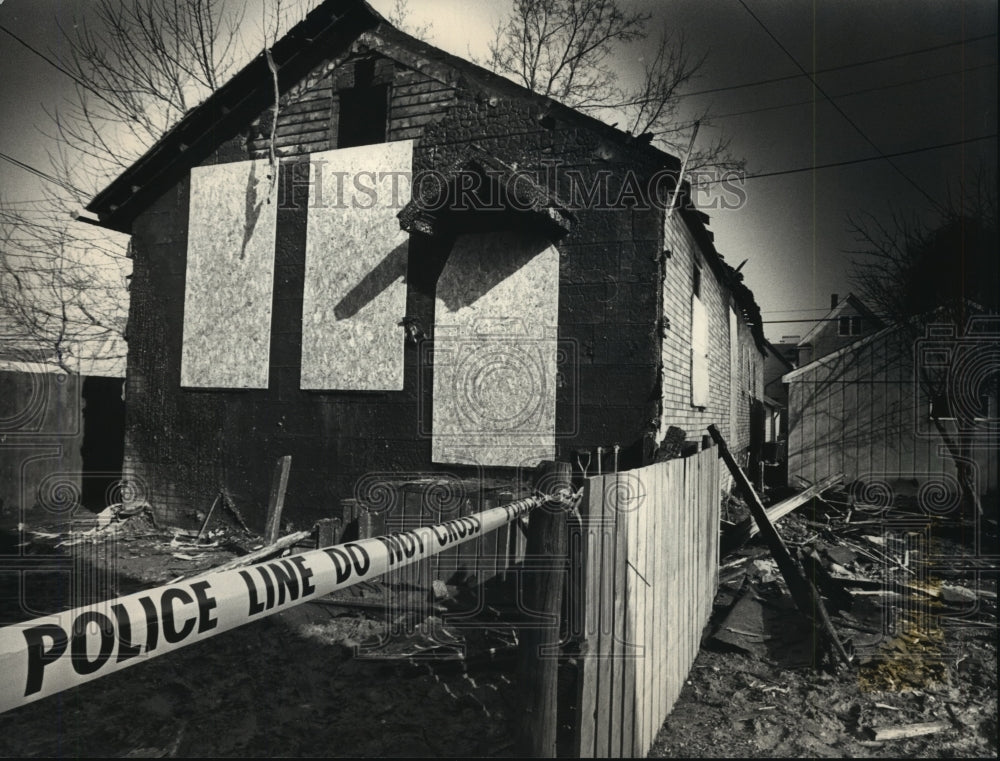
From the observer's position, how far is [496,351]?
8070 mm

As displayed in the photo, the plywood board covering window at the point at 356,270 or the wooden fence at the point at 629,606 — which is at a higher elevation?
the plywood board covering window at the point at 356,270

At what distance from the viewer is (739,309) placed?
664 inches

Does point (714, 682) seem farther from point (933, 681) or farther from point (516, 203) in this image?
point (516, 203)

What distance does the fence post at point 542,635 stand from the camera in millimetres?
2471

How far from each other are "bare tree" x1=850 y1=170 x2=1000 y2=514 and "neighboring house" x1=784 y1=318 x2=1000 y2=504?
0.21 meters

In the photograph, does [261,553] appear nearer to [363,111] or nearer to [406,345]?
[406,345]

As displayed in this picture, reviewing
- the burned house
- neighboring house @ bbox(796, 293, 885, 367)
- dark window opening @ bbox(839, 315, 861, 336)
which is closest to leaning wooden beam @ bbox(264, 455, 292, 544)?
the burned house

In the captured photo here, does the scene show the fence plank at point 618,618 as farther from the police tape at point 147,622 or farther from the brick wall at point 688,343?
the brick wall at point 688,343

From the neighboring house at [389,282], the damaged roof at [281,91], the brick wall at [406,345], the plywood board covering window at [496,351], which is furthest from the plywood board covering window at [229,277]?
the plywood board covering window at [496,351]

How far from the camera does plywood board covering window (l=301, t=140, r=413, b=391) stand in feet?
28.9

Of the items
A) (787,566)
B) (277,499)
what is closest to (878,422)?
(787,566)

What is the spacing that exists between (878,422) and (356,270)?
13.0 meters

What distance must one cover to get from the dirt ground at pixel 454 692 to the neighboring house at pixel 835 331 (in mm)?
23130

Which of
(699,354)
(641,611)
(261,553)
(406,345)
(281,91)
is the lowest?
(261,553)
